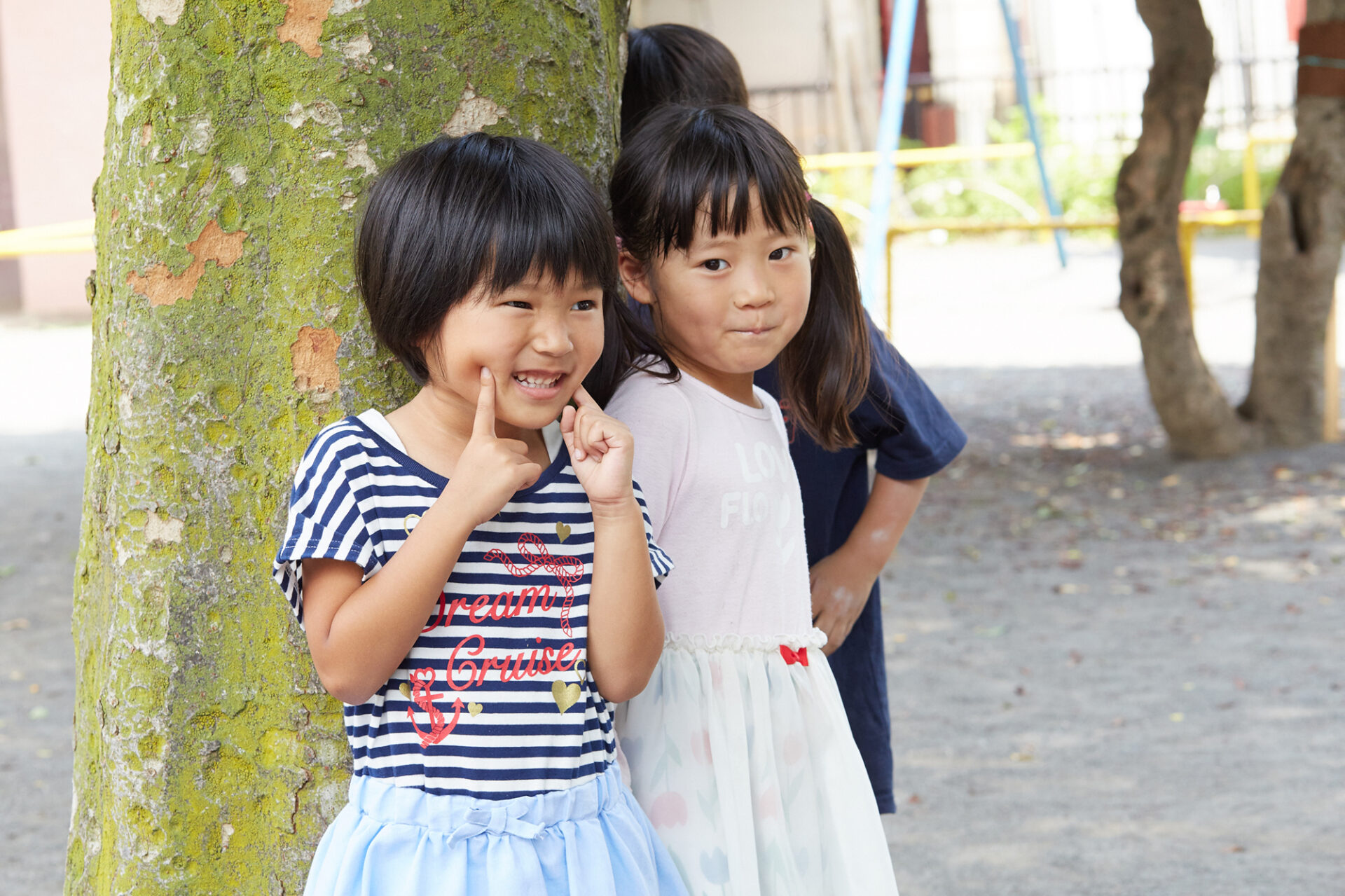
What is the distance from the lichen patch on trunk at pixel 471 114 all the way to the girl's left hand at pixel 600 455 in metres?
0.44

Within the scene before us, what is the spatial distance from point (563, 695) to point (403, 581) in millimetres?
200

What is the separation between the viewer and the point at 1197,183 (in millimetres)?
14352

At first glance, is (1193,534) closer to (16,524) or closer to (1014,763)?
(1014,763)

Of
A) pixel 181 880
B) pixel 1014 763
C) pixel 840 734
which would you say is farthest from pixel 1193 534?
pixel 181 880

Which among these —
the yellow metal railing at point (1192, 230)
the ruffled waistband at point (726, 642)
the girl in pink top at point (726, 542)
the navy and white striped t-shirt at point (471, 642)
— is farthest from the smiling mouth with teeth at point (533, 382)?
the yellow metal railing at point (1192, 230)

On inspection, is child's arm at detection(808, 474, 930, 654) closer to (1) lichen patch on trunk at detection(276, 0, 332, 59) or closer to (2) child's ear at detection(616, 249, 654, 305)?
(2) child's ear at detection(616, 249, 654, 305)

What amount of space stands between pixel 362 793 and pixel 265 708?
0.29 meters

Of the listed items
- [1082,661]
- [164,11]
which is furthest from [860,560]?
[1082,661]

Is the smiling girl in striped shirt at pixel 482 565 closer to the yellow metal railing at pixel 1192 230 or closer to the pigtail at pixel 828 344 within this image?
the pigtail at pixel 828 344

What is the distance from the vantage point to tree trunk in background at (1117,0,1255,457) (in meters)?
6.27

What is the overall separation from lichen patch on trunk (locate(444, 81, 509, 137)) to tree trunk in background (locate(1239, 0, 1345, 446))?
5.51m

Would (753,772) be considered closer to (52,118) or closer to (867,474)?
(867,474)

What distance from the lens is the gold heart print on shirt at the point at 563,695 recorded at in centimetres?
133

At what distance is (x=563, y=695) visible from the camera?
133 cm
